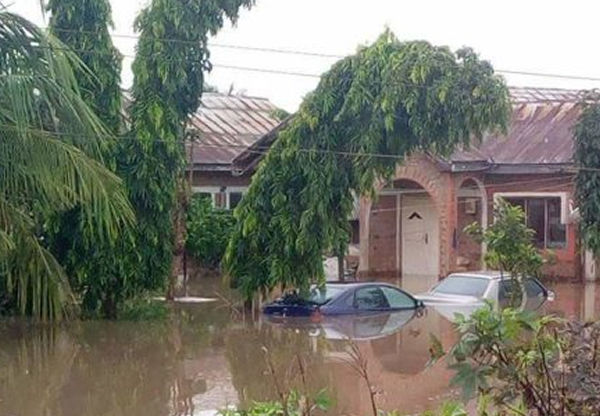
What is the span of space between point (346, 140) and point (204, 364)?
707cm

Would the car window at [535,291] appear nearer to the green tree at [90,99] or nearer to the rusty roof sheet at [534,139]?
the rusty roof sheet at [534,139]

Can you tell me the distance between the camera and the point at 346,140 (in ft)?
78.4

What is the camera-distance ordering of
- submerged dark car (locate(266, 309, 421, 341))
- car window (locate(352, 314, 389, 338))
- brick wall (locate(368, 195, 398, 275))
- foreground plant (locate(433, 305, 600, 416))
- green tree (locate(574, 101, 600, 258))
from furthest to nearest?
brick wall (locate(368, 195, 398, 275)) < green tree (locate(574, 101, 600, 258)) < car window (locate(352, 314, 389, 338)) < submerged dark car (locate(266, 309, 421, 341)) < foreground plant (locate(433, 305, 600, 416))

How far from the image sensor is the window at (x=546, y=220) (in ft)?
111

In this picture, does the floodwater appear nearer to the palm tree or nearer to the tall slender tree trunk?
the tall slender tree trunk

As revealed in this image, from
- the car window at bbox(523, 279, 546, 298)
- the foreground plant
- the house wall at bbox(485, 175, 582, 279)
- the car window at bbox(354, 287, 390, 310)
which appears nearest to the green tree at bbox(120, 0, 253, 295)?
the car window at bbox(354, 287, 390, 310)

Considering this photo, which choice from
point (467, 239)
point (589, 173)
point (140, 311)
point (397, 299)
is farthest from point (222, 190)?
point (589, 173)

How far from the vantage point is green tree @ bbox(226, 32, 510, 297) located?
73.6 ft

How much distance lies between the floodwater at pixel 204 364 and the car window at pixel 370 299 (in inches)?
17.0

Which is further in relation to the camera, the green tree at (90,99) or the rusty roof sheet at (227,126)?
the rusty roof sheet at (227,126)

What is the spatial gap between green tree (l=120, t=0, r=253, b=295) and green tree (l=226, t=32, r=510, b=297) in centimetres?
211

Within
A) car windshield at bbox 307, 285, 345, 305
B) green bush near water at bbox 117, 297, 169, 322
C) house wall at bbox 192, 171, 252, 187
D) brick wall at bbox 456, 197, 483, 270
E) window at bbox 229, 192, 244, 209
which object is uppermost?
house wall at bbox 192, 171, 252, 187

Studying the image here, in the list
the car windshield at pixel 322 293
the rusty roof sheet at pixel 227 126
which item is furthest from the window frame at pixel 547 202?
the car windshield at pixel 322 293

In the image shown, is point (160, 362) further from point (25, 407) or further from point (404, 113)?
point (404, 113)
